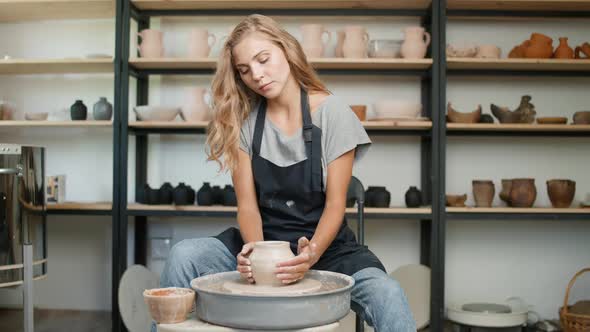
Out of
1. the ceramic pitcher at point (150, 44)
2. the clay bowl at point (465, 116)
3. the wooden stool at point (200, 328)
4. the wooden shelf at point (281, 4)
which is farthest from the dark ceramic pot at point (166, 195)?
the wooden stool at point (200, 328)

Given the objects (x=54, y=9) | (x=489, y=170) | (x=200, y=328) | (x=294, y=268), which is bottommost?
(x=200, y=328)

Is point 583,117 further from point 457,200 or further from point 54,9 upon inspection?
point 54,9

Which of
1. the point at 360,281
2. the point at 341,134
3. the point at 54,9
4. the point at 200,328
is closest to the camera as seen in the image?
the point at 200,328

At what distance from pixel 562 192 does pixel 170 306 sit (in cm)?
265

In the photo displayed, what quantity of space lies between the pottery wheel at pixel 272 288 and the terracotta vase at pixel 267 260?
0.02 m

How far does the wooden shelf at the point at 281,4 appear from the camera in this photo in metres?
3.49

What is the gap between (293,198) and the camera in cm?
211

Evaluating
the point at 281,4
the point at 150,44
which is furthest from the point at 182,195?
the point at 281,4

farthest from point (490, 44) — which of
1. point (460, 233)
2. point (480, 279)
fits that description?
point (480, 279)

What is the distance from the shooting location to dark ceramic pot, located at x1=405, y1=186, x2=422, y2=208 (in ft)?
11.2

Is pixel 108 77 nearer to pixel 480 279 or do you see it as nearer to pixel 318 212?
pixel 318 212

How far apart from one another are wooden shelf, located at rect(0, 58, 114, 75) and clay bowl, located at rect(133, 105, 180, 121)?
1.03ft

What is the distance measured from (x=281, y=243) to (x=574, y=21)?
116 inches

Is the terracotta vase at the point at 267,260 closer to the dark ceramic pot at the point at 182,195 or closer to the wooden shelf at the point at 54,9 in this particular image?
the dark ceramic pot at the point at 182,195
